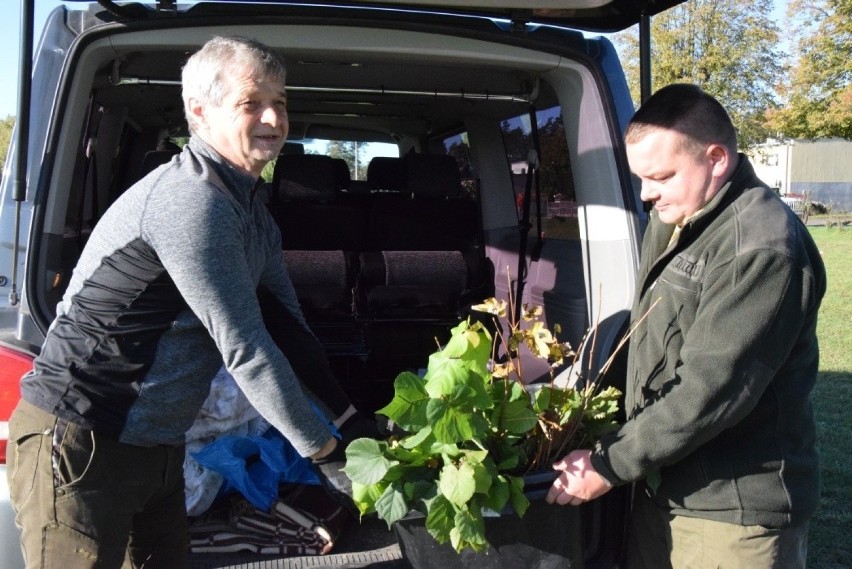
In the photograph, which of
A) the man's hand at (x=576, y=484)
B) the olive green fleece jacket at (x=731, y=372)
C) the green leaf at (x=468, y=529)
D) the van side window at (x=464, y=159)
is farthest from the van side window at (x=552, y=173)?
the green leaf at (x=468, y=529)

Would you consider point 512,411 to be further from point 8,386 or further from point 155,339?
point 8,386

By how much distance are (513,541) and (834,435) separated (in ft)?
13.8

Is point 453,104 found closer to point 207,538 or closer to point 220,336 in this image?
point 207,538

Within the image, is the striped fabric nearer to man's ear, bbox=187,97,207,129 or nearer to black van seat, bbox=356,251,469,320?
man's ear, bbox=187,97,207,129

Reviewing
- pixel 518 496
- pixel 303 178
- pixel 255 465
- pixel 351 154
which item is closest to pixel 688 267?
pixel 518 496

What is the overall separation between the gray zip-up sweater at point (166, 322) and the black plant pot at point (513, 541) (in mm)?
343

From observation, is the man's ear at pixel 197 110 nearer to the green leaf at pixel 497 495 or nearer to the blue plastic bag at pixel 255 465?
the green leaf at pixel 497 495

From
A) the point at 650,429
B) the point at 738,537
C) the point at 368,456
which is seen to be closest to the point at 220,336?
the point at 368,456

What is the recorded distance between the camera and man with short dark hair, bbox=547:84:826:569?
1700 millimetres

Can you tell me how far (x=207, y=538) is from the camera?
281 cm

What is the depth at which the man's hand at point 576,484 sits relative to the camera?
1735 mm

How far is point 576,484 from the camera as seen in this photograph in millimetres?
1756

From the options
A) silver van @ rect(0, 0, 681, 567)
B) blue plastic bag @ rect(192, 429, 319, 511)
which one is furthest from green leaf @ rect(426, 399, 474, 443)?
blue plastic bag @ rect(192, 429, 319, 511)

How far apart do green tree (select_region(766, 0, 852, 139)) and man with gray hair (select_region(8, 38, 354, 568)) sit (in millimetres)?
22164
